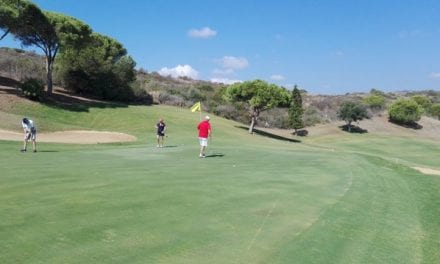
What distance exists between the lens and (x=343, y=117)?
229ft

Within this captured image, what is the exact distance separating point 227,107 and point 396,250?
64.8 metres

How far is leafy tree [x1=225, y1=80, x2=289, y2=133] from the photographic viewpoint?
185 ft

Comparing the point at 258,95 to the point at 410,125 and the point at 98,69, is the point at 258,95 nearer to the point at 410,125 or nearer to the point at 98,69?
the point at 98,69

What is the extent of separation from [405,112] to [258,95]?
3072 cm

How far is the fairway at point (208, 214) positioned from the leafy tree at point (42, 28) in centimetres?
2870

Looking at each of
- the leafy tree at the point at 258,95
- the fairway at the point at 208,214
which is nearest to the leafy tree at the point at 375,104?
the leafy tree at the point at 258,95

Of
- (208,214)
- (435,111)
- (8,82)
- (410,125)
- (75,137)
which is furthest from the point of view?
(435,111)

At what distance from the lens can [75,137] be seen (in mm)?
35969

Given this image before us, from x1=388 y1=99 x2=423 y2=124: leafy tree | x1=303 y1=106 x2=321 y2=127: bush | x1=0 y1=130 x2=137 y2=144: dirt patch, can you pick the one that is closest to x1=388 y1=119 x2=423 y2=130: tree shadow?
x1=388 y1=99 x2=423 y2=124: leafy tree

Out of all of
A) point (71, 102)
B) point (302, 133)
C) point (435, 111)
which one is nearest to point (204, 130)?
point (71, 102)

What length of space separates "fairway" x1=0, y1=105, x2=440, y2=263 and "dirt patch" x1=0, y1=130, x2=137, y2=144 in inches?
467

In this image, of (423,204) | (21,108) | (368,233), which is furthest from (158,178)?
(21,108)

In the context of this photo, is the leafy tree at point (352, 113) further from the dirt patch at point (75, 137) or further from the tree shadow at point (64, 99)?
the dirt patch at point (75, 137)

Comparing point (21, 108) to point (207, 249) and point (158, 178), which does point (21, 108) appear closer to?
point (158, 178)
